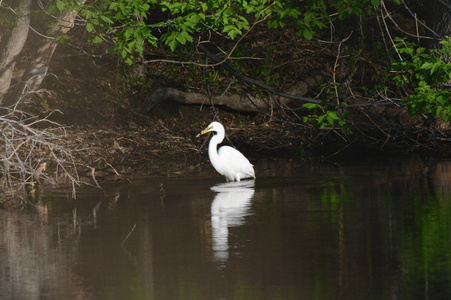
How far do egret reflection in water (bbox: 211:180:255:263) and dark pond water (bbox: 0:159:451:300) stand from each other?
0.05 ft

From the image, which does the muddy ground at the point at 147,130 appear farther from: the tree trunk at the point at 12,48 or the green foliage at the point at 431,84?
the green foliage at the point at 431,84

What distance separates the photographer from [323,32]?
2298 cm

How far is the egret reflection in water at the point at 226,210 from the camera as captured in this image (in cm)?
811

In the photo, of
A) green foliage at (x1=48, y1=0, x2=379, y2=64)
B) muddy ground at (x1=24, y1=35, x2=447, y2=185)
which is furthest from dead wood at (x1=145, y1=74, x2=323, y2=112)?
green foliage at (x1=48, y1=0, x2=379, y2=64)

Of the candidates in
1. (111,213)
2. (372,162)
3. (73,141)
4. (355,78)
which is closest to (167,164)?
(73,141)

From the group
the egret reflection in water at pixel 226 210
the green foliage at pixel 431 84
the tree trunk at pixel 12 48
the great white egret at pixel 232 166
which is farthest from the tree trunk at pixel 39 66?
the green foliage at pixel 431 84

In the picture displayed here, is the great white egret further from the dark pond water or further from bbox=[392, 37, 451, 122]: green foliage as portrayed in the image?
bbox=[392, 37, 451, 122]: green foliage

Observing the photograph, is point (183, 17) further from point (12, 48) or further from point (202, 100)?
point (202, 100)

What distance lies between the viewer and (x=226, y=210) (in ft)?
34.2

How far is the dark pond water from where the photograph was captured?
6.55 meters

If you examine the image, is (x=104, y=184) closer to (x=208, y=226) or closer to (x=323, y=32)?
(x=208, y=226)

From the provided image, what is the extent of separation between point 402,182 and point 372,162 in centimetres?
291

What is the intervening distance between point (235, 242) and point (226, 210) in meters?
2.17

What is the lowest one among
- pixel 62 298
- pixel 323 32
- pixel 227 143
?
pixel 62 298
